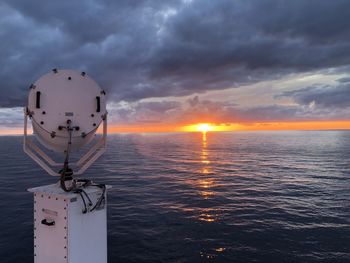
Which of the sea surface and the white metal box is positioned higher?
the white metal box

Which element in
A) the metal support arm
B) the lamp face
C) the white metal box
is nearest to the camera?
the white metal box

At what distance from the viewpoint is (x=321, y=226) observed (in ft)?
58.4

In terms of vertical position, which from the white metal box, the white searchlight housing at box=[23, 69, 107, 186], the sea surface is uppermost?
the white searchlight housing at box=[23, 69, 107, 186]

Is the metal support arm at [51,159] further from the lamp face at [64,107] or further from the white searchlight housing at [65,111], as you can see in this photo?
the lamp face at [64,107]

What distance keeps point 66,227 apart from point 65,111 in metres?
2.06

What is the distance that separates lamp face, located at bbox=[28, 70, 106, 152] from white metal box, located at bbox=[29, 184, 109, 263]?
99 cm

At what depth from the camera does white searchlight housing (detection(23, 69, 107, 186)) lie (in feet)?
15.4

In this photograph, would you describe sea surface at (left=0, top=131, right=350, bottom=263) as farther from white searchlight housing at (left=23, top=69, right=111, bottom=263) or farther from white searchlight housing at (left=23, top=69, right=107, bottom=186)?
white searchlight housing at (left=23, top=69, right=107, bottom=186)

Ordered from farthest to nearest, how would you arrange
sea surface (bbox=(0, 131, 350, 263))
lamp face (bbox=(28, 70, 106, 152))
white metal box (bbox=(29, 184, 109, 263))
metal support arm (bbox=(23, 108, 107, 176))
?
sea surface (bbox=(0, 131, 350, 263))
metal support arm (bbox=(23, 108, 107, 176))
lamp face (bbox=(28, 70, 106, 152))
white metal box (bbox=(29, 184, 109, 263))

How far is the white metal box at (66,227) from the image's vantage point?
4.49 m

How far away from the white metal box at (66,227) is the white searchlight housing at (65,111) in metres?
0.48

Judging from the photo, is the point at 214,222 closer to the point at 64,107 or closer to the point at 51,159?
the point at 51,159

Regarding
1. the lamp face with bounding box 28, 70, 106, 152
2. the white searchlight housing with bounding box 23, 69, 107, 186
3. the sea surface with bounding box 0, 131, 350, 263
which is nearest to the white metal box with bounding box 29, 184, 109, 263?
the white searchlight housing with bounding box 23, 69, 107, 186

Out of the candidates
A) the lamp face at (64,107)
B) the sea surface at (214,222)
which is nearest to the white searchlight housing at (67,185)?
the lamp face at (64,107)
